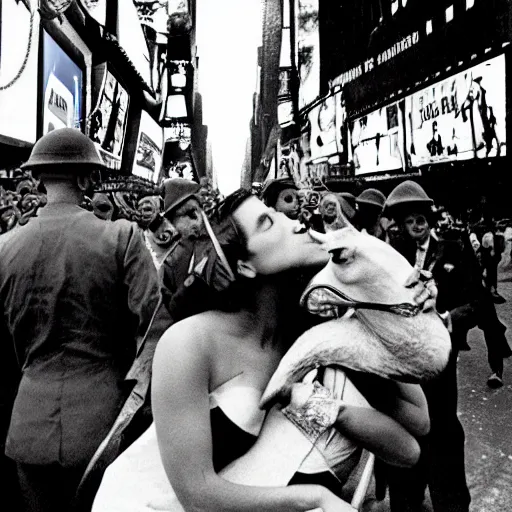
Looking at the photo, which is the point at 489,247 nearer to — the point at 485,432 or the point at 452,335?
the point at 485,432

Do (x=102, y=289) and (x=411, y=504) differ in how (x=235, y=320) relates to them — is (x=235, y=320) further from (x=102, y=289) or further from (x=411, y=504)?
(x=411, y=504)

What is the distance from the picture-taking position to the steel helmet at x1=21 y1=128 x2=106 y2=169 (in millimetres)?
2557

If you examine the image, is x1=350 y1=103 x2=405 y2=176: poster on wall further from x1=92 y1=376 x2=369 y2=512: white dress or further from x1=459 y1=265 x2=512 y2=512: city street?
x1=92 y1=376 x2=369 y2=512: white dress

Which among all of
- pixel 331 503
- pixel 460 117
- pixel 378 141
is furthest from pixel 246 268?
pixel 378 141

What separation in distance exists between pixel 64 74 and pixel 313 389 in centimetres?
1292

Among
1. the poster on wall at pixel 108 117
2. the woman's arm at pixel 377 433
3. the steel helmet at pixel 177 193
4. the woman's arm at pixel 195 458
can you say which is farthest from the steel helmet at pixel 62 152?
the poster on wall at pixel 108 117

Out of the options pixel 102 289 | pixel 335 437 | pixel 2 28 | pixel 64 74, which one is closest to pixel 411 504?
pixel 102 289

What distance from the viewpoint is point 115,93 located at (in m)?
18.5

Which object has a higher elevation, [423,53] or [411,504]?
[423,53]

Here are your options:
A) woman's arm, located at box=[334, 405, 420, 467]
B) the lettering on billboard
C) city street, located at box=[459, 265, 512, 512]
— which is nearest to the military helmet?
city street, located at box=[459, 265, 512, 512]

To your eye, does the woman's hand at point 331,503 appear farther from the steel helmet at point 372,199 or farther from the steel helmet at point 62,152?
the steel helmet at point 372,199

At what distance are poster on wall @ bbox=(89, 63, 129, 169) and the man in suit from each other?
13.5 meters

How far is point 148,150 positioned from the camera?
91.2 feet

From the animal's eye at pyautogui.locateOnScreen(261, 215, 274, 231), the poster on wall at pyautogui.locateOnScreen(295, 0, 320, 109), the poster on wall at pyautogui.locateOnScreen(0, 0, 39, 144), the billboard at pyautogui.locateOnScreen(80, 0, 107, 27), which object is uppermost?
the poster on wall at pyautogui.locateOnScreen(295, 0, 320, 109)
